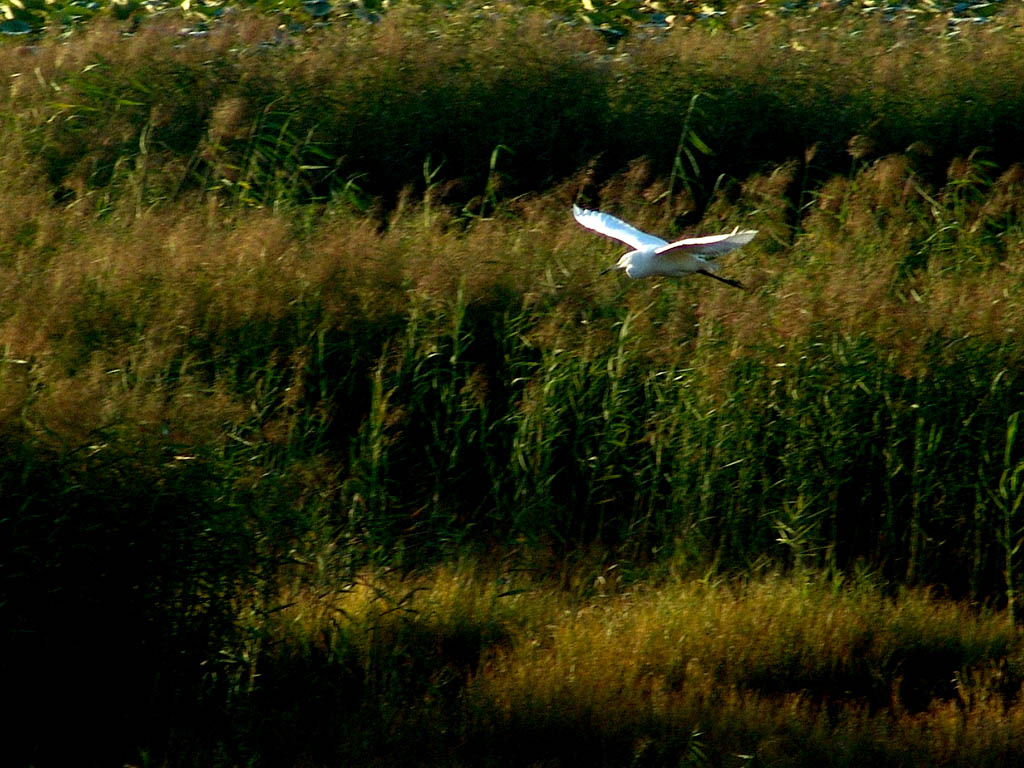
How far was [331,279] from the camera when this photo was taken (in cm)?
589

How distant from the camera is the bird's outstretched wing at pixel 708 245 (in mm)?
4848

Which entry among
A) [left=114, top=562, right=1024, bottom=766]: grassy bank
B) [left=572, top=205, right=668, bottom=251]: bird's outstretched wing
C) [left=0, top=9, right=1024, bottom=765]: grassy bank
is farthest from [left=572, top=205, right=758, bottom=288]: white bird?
[left=114, top=562, right=1024, bottom=766]: grassy bank

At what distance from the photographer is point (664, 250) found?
16.8 feet

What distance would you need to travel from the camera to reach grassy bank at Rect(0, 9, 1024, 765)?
4.12 m

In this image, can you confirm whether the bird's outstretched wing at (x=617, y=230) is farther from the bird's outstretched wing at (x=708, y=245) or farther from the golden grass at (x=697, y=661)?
the golden grass at (x=697, y=661)

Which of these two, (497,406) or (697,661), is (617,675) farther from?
(497,406)

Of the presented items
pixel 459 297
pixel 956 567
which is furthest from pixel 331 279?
pixel 956 567

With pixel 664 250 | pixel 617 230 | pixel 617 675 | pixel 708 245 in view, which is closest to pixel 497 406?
pixel 617 230

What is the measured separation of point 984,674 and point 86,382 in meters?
3.37

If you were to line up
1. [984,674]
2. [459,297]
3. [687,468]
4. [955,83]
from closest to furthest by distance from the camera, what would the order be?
[984,674] < [687,468] < [459,297] < [955,83]

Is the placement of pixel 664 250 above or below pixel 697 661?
above

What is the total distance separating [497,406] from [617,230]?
3.16 feet

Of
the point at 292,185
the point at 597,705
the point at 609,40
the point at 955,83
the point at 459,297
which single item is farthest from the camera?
the point at 609,40

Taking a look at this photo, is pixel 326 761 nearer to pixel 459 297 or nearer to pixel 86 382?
pixel 86 382
